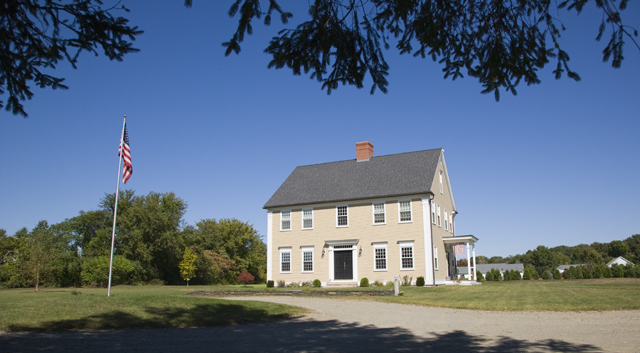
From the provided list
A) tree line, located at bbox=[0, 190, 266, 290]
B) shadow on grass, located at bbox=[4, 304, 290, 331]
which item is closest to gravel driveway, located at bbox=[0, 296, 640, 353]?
shadow on grass, located at bbox=[4, 304, 290, 331]

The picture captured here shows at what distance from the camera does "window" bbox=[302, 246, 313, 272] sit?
103 feet

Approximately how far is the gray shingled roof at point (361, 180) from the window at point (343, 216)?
0.70 m

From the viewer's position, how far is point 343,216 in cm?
3112

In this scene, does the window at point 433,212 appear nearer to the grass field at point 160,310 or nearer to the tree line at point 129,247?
the grass field at point 160,310

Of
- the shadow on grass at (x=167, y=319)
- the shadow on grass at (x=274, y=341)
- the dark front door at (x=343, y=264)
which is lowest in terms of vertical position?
the shadow on grass at (x=274, y=341)

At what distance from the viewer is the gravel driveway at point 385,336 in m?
7.35

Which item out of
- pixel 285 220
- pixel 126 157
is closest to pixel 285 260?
pixel 285 220

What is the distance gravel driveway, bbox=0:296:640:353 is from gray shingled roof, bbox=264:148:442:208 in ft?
59.3

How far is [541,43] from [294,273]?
27.2 m

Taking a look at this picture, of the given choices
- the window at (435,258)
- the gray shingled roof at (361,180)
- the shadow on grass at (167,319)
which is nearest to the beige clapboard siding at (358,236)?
the gray shingled roof at (361,180)

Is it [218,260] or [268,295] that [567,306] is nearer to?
[268,295]

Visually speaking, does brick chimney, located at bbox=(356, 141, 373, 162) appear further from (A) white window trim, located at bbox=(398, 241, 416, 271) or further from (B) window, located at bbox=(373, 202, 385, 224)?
(A) white window trim, located at bbox=(398, 241, 416, 271)

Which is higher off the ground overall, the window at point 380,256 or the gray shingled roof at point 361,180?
the gray shingled roof at point 361,180

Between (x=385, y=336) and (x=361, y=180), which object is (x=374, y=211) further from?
(x=385, y=336)
